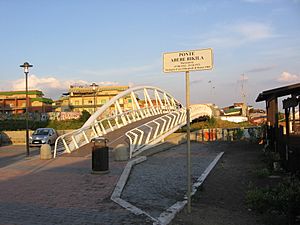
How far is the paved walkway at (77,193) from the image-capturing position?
22.2 feet

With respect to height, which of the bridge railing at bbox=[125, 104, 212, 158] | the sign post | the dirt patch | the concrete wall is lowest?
the dirt patch

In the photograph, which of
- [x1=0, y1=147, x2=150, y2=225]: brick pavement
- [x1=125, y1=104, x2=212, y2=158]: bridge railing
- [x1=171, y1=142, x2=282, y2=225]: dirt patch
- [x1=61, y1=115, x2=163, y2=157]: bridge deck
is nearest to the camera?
[x1=0, y1=147, x2=150, y2=225]: brick pavement

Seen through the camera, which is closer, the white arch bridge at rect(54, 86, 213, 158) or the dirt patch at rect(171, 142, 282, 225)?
the dirt patch at rect(171, 142, 282, 225)

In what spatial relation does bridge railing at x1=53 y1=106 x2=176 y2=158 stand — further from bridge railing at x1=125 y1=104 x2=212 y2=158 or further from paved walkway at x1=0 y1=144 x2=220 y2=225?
paved walkway at x1=0 y1=144 x2=220 y2=225

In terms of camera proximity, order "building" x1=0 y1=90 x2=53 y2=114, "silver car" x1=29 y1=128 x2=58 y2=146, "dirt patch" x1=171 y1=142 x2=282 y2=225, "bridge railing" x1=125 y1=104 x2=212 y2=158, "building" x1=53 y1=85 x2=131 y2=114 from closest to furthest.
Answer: "dirt patch" x1=171 y1=142 x2=282 y2=225 < "bridge railing" x1=125 y1=104 x2=212 y2=158 < "silver car" x1=29 y1=128 x2=58 y2=146 < "building" x1=0 y1=90 x2=53 y2=114 < "building" x1=53 y1=85 x2=131 y2=114

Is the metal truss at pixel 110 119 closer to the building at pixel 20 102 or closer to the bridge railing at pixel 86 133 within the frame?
the bridge railing at pixel 86 133

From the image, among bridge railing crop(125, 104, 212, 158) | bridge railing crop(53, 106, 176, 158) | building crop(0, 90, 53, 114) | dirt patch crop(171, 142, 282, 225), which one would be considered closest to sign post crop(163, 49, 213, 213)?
dirt patch crop(171, 142, 282, 225)

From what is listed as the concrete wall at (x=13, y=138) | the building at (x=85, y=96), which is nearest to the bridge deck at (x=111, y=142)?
the concrete wall at (x=13, y=138)

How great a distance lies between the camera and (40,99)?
3204 inches

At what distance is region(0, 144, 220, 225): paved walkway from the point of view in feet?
22.2

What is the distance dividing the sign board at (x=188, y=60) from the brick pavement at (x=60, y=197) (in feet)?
9.61

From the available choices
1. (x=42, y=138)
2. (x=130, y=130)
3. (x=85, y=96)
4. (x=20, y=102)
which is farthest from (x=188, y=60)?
(x=20, y=102)

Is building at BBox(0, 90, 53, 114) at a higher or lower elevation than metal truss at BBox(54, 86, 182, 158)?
higher

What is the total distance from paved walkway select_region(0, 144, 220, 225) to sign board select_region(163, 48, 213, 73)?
287cm
